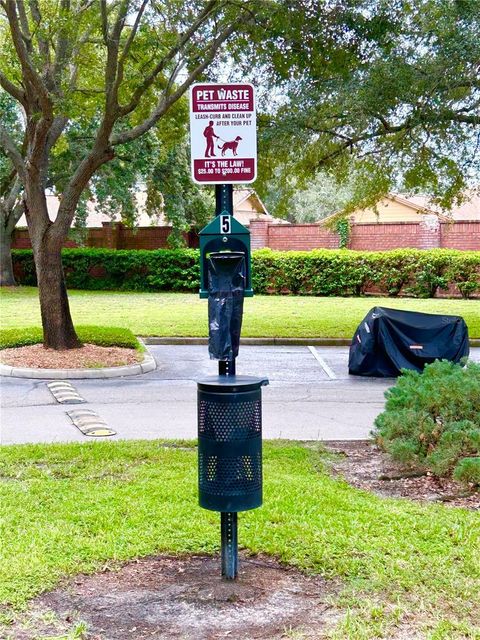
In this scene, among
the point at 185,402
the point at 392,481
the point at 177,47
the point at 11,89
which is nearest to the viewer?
the point at 392,481

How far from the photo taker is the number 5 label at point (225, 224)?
4295mm

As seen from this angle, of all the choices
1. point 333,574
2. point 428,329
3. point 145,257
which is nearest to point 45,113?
point 428,329

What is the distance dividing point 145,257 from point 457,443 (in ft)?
82.1

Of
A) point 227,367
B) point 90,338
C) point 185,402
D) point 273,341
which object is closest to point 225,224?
point 227,367

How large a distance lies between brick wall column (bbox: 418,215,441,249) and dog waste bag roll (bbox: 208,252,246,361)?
89.2 ft

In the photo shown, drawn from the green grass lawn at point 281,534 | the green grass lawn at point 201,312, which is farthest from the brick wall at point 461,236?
the green grass lawn at point 281,534

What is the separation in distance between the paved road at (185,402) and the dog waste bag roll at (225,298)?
13.6ft

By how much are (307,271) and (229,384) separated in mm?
24872

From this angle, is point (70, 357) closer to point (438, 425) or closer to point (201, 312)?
point (438, 425)

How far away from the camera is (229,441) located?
13.8 feet

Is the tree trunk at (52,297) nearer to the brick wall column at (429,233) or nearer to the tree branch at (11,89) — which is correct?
the tree branch at (11,89)

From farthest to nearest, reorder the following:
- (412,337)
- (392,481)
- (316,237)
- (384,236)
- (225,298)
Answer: (316,237) → (384,236) → (412,337) → (392,481) → (225,298)

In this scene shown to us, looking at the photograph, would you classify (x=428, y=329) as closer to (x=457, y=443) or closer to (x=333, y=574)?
(x=457, y=443)

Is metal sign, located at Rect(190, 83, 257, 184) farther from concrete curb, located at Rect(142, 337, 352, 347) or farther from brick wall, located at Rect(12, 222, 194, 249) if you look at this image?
brick wall, located at Rect(12, 222, 194, 249)
